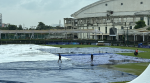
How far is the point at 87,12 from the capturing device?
156125 mm

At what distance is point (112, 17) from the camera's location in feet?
414

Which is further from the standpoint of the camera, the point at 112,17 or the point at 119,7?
the point at 119,7

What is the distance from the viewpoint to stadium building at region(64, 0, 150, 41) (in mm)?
121688

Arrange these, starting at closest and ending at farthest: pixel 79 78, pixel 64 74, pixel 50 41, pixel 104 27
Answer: pixel 79 78
pixel 64 74
pixel 50 41
pixel 104 27

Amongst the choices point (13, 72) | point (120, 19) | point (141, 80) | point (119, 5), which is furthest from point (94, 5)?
point (141, 80)

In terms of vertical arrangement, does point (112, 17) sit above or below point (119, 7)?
below

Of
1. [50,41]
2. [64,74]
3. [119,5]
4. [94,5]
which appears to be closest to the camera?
[64,74]

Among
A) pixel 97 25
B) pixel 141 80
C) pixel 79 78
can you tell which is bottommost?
pixel 79 78

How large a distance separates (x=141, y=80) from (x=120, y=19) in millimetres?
117698

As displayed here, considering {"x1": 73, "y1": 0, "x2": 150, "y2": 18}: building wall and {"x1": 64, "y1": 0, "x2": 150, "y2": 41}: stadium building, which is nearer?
{"x1": 64, "y1": 0, "x2": 150, "y2": 41}: stadium building

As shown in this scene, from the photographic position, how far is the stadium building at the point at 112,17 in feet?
399

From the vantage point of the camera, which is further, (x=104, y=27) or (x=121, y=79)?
(x=104, y=27)

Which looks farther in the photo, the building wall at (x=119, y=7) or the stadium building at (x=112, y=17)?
the building wall at (x=119, y=7)

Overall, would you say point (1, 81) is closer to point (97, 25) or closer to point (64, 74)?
point (64, 74)
